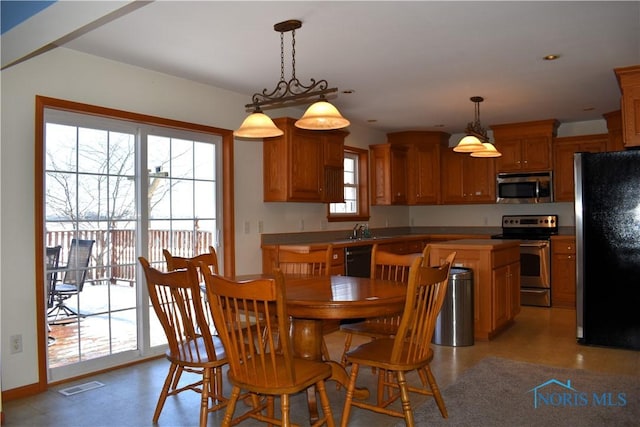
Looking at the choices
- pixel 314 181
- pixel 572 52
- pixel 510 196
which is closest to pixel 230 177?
pixel 314 181

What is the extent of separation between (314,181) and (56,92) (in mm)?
2683

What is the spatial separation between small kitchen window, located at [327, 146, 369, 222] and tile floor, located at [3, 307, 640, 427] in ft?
7.74

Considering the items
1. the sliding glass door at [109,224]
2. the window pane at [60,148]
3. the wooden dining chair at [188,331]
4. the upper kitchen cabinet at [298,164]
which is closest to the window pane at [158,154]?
the sliding glass door at [109,224]

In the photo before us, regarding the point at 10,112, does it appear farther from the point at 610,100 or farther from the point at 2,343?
the point at 610,100

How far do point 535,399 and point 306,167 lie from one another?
3150 millimetres

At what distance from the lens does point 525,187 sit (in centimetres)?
675

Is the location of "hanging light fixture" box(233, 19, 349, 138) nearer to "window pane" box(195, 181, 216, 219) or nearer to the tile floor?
"window pane" box(195, 181, 216, 219)

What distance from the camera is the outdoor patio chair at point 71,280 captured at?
143 inches

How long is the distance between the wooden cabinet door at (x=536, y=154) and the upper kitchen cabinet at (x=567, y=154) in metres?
0.11

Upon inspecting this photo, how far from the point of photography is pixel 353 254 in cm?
561

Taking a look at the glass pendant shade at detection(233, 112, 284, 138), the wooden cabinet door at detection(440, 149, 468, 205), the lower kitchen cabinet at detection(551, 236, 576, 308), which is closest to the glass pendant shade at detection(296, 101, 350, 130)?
the glass pendant shade at detection(233, 112, 284, 138)

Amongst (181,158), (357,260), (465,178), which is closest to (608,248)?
(357,260)

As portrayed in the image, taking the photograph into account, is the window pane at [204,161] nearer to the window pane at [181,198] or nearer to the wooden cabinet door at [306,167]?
the window pane at [181,198]

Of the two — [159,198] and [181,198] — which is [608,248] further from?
[159,198]
